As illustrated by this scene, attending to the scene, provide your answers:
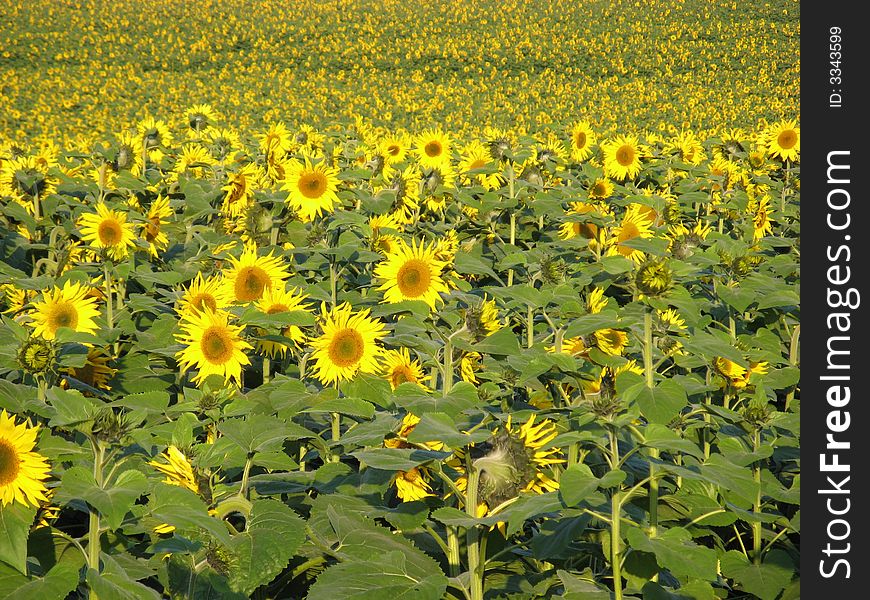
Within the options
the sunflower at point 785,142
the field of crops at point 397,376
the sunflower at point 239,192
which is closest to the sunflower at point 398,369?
Result: the field of crops at point 397,376

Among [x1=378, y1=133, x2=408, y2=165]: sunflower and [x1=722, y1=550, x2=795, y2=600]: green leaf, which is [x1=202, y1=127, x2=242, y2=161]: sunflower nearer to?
[x1=378, y1=133, x2=408, y2=165]: sunflower

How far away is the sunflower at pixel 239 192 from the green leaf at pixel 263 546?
12.4 ft

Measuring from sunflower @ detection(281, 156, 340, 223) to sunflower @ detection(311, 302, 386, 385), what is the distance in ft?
6.51

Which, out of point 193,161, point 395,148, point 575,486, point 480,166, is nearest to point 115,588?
point 575,486

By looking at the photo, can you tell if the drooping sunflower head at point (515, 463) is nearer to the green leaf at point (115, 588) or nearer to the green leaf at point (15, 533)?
the green leaf at point (115, 588)

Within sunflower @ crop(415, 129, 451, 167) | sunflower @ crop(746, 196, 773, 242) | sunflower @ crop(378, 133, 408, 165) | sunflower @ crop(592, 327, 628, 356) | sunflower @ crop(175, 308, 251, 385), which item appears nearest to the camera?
sunflower @ crop(592, 327, 628, 356)

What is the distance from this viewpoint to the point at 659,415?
2.21m

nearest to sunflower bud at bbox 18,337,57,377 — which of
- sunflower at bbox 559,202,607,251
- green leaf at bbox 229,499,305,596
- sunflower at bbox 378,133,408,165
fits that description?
green leaf at bbox 229,499,305,596

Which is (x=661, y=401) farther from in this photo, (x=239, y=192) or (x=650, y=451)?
(x=239, y=192)

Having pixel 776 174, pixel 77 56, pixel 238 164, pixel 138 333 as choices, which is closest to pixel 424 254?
pixel 138 333

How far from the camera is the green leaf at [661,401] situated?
2.20 metres

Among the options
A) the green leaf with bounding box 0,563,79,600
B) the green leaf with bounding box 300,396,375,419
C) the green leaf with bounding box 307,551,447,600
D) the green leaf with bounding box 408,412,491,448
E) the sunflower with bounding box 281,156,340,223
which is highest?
the sunflower with bounding box 281,156,340,223

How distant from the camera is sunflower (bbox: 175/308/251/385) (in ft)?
11.3

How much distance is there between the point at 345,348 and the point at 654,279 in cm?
136
